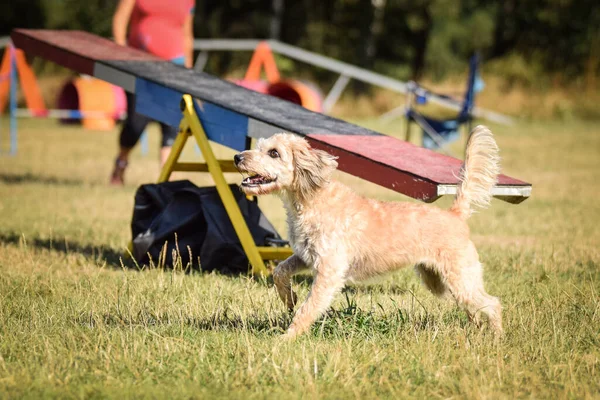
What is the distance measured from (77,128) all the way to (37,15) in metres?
20.2

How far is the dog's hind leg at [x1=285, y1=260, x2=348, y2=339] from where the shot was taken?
4051 millimetres

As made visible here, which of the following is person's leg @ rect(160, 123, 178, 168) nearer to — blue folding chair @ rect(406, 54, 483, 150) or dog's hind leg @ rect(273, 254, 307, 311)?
dog's hind leg @ rect(273, 254, 307, 311)

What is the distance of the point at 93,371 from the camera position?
352cm

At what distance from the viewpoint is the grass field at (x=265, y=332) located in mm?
3451

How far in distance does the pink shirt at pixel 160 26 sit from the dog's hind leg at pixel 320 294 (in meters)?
4.78

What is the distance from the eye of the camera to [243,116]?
5453 mm

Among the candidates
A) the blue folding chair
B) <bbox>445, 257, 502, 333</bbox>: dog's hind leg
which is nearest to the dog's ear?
<bbox>445, 257, 502, 333</bbox>: dog's hind leg

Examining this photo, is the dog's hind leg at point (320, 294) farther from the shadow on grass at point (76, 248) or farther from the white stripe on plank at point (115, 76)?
the white stripe on plank at point (115, 76)

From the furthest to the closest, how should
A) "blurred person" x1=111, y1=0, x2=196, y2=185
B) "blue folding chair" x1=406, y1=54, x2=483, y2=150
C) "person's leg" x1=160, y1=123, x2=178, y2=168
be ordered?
"blue folding chair" x1=406, y1=54, x2=483, y2=150, "blurred person" x1=111, y1=0, x2=196, y2=185, "person's leg" x1=160, y1=123, x2=178, y2=168

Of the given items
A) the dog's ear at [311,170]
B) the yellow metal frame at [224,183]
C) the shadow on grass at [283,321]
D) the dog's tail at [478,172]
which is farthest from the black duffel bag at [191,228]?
the dog's tail at [478,172]

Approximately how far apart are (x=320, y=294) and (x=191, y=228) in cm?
207

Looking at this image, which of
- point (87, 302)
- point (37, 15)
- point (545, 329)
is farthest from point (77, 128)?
point (37, 15)

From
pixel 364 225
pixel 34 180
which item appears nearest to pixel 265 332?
pixel 364 225

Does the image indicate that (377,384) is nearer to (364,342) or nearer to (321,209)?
(364,342)
